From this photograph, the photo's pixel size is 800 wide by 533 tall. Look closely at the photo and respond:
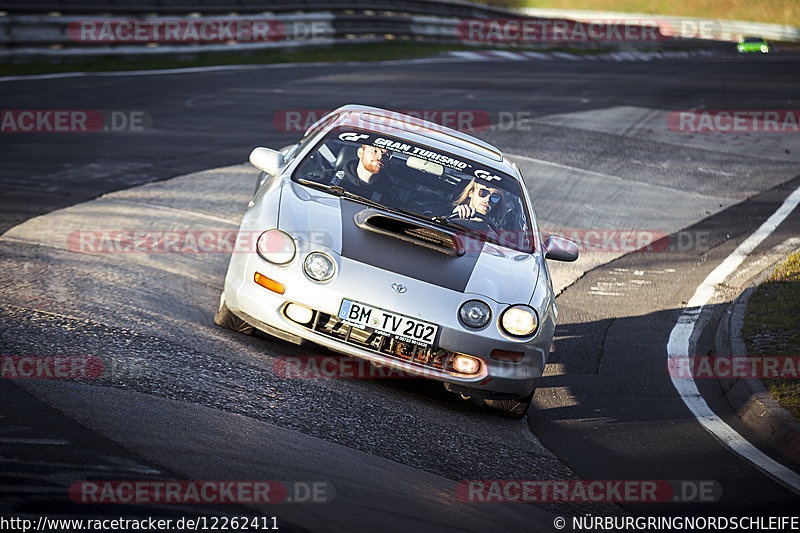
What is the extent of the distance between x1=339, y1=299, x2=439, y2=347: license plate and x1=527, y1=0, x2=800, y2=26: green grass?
66.4 meters

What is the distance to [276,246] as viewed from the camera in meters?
5.40

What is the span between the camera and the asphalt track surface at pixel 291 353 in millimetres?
3865

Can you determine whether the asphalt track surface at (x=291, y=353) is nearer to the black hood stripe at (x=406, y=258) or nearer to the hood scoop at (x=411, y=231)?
the black hood stripe at (x=406, y=258)

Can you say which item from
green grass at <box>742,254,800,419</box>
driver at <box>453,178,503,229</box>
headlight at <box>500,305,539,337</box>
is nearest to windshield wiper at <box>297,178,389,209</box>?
driver at <box>453,178,503,229</box>

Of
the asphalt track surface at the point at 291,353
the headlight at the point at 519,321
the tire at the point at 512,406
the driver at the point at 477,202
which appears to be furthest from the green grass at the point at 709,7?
the tire at the point at 512,406

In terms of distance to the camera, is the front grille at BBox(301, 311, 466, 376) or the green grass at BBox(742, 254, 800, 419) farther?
the green grass at BBox(742, 254, 800, 419)

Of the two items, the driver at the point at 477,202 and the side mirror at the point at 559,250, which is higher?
the driver at the point at 477,202

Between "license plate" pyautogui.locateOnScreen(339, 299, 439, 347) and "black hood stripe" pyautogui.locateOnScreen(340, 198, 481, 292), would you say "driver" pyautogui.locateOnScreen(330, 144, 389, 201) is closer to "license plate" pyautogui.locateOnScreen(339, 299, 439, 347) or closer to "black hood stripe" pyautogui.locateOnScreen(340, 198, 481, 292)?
"black hood stripe" pyautogui.locateOnScreen(340, 198, 481, 292)

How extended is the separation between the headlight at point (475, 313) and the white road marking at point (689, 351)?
176cm

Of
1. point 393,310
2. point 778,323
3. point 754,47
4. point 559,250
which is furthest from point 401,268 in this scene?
point 754,47

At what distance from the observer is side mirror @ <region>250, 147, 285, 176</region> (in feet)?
20.7

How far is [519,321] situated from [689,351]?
8.49 feet

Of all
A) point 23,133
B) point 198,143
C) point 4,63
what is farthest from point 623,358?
point 4,63

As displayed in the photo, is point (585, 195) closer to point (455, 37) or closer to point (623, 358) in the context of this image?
point (623, 358)
